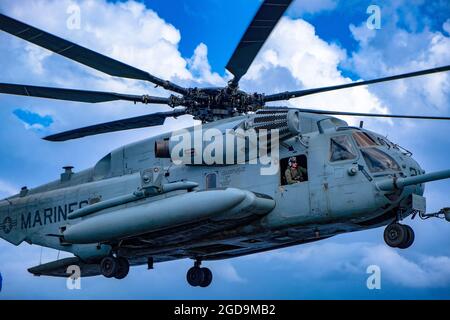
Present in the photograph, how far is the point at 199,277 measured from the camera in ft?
53.0

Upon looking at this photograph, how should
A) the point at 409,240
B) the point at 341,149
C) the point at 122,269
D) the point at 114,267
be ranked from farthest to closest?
the point at 122,269 < the point at 114,267 < the point at 341,149 < the point at 409,240

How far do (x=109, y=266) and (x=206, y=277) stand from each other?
8.28 ft

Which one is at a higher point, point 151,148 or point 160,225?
point 151,148

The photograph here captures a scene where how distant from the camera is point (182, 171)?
1421 centimetres

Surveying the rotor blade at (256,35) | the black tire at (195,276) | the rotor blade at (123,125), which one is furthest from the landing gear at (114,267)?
the rotor blade at (256,35)

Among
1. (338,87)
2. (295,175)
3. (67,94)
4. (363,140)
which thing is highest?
(67,94)

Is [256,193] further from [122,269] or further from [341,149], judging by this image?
[122,269]

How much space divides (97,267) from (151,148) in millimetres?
3192

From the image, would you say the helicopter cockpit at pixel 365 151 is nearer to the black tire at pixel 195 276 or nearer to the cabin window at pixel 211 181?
the cabin window at pixel 211 181

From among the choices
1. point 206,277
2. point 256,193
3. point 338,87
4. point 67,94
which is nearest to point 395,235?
point 256,193

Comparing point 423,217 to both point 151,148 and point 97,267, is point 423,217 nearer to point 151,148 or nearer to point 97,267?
point 151,148

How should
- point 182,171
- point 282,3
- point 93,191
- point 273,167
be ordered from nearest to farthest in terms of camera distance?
1. point 282,3
2. point 273,167
3. point 182,171
4. point 93,191

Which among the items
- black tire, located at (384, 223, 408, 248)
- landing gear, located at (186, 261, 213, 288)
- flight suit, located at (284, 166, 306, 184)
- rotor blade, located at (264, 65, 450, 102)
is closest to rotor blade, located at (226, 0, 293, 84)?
rotor blade, located at (264, 65, 450, 102)

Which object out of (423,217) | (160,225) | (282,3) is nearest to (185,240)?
(160,225)
